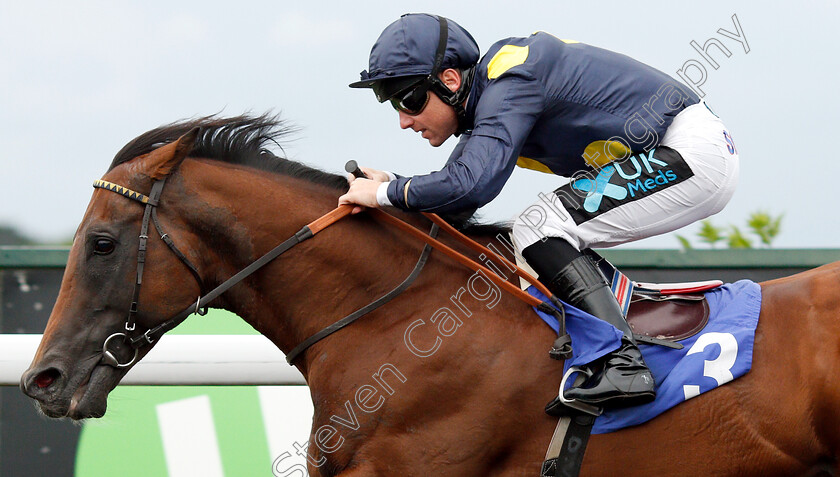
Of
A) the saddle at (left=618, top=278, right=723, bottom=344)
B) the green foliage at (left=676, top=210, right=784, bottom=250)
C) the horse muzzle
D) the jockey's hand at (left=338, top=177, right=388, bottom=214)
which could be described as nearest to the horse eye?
the horse muzzle

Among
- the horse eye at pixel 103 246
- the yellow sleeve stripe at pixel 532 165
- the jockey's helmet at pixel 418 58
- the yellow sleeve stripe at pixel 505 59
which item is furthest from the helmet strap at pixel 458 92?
the horse eye at pixel 103 246

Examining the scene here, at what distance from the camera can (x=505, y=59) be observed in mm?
2541

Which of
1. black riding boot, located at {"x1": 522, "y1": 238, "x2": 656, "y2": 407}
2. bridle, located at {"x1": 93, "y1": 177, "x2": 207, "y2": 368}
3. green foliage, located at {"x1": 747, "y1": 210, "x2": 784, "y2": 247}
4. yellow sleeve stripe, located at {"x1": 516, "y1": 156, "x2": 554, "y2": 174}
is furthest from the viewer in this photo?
green foliage, located at {"x1": 747, "y1": 210, "x2": 784, "y2": 247}

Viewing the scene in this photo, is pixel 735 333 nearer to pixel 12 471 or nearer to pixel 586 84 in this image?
pixel 586 84

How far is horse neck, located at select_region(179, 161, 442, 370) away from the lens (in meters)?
2.52

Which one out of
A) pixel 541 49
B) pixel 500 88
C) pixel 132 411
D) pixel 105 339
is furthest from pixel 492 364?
pixel 132 411

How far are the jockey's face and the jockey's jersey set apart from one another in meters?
0.07

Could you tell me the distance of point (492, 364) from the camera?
2.42 m

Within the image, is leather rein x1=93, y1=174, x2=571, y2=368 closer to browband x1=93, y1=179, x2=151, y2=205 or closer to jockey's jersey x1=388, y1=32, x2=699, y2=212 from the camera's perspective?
browband x1=93, y1=179, x2=151, y2=205

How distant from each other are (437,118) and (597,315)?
2.78 feet

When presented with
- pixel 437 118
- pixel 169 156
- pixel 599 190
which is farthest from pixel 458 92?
pixel 169 156

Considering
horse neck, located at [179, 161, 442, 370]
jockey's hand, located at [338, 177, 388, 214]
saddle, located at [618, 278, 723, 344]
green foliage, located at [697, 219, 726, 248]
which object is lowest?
green foliage, located at [697, 219, 726, 248]

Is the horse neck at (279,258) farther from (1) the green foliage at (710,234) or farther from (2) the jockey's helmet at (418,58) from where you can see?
Answer: (1) the green foliage at (710,234)

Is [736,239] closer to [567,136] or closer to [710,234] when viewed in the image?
[710,234]
